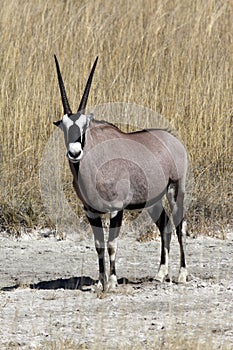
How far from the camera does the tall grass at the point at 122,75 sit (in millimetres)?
8125

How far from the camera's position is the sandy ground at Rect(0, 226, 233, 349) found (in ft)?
16.4

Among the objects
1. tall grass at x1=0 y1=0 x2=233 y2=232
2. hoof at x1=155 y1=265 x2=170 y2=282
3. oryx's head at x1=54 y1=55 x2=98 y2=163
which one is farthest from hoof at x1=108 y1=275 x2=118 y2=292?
tall grass at x1=0 y1=0 x2=233 y2=232

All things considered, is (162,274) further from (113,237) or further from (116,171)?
(116,171)

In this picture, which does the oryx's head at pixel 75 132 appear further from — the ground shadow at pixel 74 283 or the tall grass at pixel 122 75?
the tall grass at pixel 122 75

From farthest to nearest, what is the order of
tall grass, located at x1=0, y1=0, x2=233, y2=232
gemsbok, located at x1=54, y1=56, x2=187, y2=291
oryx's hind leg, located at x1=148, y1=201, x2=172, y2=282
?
tall grass, located at x1=0, y1=0, x2=233, y2=232 < oryx's hind leg, located at x1=148, y1=201, x2=172, y2=282 < gemsbok, located at x1=54, y1=56, x2=187, y2=291

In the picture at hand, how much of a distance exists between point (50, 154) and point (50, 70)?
1198 mm

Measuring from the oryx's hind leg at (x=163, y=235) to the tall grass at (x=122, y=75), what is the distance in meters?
1.14

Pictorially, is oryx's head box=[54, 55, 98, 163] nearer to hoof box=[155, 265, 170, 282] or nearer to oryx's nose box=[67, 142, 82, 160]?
oryx's nose box=[67, 142, 82, 160]

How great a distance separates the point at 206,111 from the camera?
8.54 metres

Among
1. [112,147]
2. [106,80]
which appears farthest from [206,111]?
[112,147]

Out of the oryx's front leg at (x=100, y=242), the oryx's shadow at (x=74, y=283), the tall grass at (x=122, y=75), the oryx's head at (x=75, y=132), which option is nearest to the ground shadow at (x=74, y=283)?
the oryx's shadow at (x=74, y=283)

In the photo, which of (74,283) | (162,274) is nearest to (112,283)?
(74,283)

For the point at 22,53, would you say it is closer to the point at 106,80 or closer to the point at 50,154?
the point at 106,80

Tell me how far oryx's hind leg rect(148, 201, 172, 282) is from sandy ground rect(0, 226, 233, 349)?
0.12 meters
